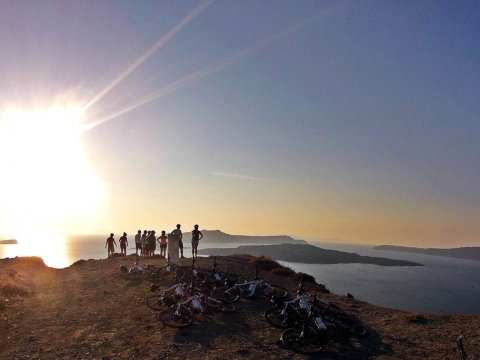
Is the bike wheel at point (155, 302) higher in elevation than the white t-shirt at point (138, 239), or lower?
lower

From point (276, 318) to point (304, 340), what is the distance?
9.79ft

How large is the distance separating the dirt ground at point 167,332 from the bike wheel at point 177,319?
9.7 inches

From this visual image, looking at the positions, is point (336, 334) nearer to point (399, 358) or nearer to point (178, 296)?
point (399, 358)

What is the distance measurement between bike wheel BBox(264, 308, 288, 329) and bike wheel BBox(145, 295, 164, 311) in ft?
16.5

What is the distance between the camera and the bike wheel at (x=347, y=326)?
15094 millimetres

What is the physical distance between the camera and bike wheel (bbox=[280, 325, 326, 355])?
13242 mm

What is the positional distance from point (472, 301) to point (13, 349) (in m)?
112

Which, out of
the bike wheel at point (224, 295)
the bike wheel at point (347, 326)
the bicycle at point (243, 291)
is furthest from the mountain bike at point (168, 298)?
the bike wheel at point (347, 326)

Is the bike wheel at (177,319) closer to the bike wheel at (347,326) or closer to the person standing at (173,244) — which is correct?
the bike wheel at (347,326)

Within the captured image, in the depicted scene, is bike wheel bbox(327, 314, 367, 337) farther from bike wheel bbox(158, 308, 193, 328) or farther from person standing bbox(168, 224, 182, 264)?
person standing bbox(168, 224, 182, 264)

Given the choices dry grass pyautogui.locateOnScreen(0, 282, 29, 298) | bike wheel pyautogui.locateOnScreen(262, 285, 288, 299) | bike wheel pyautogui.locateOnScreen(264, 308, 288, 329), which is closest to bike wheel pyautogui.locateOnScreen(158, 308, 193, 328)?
bike wheel pyautogui.locateOnScreen(264, 308, 288, 329)

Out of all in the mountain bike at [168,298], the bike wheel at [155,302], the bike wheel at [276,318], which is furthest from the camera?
the bike wheel at [155,302]

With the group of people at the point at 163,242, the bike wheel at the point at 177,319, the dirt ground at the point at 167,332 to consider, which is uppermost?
the group of people at the point at 163,242

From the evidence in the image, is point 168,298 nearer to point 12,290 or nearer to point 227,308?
point 227,308
